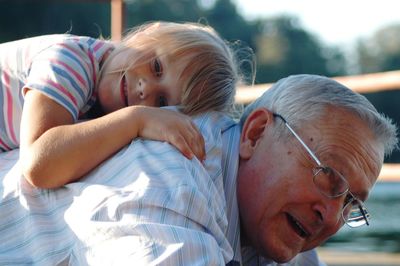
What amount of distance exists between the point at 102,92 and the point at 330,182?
66 centimetres

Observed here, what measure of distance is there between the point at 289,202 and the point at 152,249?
48cm

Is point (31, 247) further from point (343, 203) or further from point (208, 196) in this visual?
point (343, 203)

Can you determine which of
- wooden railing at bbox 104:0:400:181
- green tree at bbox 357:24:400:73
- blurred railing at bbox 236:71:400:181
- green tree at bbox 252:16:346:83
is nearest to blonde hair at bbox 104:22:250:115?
wooden railing at bbox 104:0:400:181

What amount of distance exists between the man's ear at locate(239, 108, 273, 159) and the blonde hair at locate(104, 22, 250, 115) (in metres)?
0.12

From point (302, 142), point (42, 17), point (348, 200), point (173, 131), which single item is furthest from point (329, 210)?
point (42, 17)

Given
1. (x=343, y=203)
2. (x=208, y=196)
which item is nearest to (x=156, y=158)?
(x=208, y=196)

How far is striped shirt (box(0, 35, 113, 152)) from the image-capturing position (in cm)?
216

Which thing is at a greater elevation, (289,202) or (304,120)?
(304,120)

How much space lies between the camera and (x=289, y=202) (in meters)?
2.03

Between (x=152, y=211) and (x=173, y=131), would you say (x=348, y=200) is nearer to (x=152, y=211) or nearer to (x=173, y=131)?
(x=173, y=131)

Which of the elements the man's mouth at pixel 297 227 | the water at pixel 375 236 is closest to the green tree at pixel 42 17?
the water at pixel 375 236

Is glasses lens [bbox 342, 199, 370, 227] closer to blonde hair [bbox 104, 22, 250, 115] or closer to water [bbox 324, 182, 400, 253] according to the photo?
blonde hair [bbox 104, 22, 250, 115]

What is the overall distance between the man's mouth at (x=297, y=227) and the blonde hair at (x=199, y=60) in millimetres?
326

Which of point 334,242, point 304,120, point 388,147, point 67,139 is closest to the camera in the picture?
point 67,139
